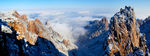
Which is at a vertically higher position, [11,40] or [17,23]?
[17,23]

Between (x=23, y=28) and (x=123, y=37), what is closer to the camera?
(x=23, y=28)

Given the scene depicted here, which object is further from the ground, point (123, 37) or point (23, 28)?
point (23, 28)

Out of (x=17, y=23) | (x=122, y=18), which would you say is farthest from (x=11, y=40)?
(x=122, y=18)

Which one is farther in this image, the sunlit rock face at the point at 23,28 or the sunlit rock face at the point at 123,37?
the sunlit rock face at the point at 123,37

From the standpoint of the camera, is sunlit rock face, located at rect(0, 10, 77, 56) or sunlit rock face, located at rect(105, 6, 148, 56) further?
sunlit rock face, located at rect(105, 6, 148, 56)

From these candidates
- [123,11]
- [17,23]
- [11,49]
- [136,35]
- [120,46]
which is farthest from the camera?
[123,11]

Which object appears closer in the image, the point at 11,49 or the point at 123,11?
the point at 11,49

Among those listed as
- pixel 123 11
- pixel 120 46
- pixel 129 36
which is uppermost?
pixel 123 11

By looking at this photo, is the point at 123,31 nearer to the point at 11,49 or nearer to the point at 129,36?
the point at 129,36
